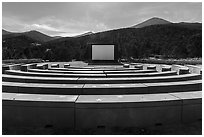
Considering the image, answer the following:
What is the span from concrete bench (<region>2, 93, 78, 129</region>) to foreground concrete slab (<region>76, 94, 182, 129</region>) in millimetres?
370

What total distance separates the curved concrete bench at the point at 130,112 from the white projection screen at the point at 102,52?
2319cm

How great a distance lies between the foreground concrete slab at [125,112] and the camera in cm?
631

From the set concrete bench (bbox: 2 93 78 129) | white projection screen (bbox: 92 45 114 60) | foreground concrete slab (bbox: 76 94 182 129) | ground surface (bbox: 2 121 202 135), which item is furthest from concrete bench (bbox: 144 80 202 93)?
white projection screen (bbox: 92 45 114 60)

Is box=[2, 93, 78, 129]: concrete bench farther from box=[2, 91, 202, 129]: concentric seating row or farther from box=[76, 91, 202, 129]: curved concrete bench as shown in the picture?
box=[76, 91, 202, 129]: curved concrete bench

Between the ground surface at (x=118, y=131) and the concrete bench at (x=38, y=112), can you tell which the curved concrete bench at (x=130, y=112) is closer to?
the ground surface at (x=118, y=131)

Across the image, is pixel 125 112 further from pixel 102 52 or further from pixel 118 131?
pixel 102 52

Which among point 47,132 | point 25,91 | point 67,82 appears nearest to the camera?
point 47,132

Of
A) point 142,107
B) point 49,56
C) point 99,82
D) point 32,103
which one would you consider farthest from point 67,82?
point 49,56

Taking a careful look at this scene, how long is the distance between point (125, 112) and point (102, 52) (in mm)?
23808

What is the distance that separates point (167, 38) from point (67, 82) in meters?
113

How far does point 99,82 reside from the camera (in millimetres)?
10352

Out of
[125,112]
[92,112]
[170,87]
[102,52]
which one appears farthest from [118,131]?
[102,52]

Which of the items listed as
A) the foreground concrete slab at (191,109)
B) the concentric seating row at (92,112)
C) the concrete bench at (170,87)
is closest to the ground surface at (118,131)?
the concentric seating row at (92,112)

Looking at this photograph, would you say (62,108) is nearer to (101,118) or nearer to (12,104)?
(101,118)
